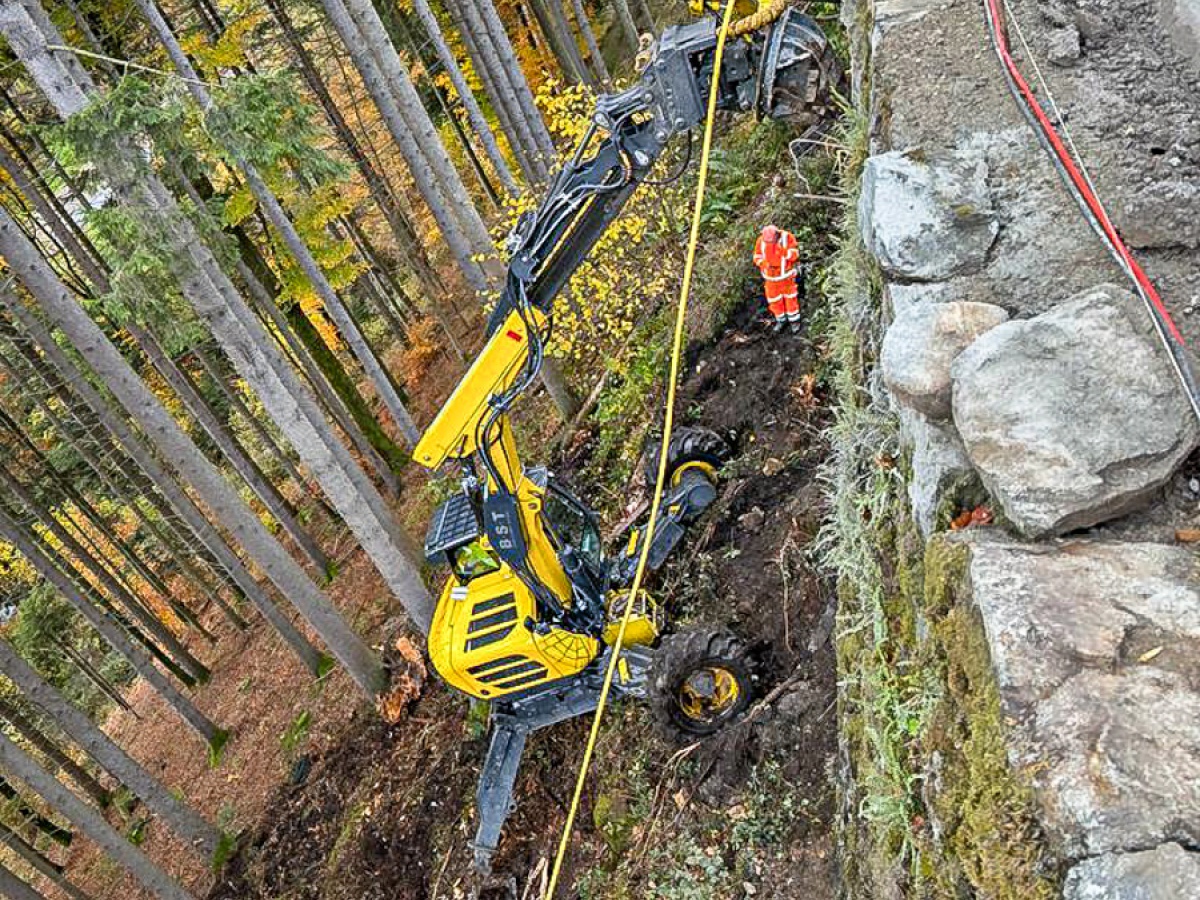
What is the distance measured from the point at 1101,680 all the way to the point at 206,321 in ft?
27.8

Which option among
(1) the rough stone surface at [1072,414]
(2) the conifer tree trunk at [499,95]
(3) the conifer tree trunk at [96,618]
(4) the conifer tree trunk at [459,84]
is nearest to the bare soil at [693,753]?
(1) the rough stone surface at [1072,414]

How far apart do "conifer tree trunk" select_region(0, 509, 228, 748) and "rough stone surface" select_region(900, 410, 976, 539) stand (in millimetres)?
13467

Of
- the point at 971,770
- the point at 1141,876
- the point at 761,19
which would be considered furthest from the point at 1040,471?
the point at 761,19

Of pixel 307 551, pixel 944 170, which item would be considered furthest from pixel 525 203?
pixel 307 551

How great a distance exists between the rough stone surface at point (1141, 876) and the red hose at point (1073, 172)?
61.5 inches

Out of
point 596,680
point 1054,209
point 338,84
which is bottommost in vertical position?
point 596,680

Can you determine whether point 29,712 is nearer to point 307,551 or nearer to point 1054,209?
point 307,551

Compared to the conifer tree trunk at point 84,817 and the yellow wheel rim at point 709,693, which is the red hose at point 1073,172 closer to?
the yellow wheel rim at point 709,693

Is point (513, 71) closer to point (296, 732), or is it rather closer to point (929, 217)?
point (296, 732)

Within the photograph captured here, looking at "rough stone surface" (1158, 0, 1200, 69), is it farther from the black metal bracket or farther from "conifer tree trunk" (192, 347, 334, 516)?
"conifer tree trunk" (192, 347, 334, 516)

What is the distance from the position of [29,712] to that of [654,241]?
17443 millimetres

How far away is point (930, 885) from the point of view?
9.30ft

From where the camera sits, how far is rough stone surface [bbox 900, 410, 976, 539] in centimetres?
300

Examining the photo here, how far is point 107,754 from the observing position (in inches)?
446
